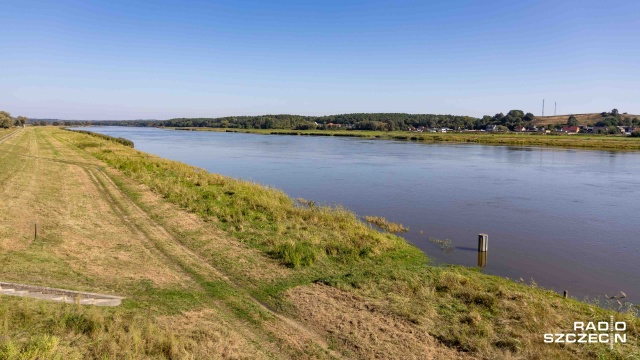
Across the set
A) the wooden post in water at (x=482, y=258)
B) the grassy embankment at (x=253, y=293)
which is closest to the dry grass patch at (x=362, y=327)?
the grassy embankment at (x=253, y=293)

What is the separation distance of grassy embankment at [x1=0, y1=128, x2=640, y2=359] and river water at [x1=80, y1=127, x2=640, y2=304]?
9.31 ft

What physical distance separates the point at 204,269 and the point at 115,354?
410 centimetres

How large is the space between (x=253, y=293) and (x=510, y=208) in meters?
17.3

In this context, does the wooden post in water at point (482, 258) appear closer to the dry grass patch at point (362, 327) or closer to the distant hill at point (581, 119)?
the dry grass patch at point (362, 327)

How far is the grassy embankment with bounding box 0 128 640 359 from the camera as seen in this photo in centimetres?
640

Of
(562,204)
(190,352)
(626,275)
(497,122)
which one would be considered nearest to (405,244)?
(626,275)

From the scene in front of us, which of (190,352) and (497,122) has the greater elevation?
(497,122)

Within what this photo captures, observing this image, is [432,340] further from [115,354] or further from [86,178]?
[86,178]

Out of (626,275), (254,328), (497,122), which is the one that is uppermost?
(497,122)

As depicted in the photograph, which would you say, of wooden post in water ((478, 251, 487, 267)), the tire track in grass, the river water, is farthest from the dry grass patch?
wooden post in water ((478, 251, 487, 267))

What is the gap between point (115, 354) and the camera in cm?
564

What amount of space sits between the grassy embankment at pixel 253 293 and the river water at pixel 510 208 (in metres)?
2.84

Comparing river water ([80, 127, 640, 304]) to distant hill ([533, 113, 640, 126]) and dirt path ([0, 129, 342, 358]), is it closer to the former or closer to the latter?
dirt path ([0, 129, 342, 358])

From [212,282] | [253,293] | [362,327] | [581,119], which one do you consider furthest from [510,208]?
[581,119]
